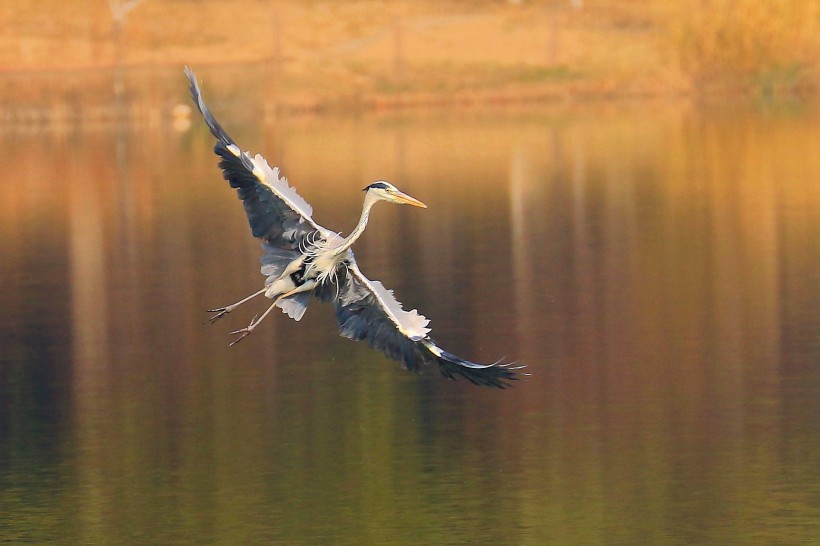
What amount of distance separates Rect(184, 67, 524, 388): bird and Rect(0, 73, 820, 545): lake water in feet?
3.95

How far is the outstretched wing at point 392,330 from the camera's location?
10.0 m

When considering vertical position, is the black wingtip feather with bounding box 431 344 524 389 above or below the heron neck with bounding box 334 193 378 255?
below

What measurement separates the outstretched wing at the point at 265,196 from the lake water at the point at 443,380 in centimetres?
170

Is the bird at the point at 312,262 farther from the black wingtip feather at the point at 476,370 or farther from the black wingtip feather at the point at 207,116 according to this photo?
the black wingtip feather at the point at 476,370


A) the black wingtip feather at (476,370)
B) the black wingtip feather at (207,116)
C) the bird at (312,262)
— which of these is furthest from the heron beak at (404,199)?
the black wingtip feather at (207,116)

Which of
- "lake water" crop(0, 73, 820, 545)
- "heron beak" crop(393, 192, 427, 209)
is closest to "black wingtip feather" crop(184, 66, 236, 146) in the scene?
"heron beak" crop(393, 192, 427, 209)

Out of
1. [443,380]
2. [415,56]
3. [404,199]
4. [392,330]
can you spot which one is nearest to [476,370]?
[392,330]

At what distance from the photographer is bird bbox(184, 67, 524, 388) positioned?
10.7 meters

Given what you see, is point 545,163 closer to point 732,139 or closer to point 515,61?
point 732,139

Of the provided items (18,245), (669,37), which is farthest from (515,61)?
(18,245)

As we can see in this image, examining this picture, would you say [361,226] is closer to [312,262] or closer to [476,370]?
[312,262]

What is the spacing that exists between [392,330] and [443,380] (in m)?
4.65

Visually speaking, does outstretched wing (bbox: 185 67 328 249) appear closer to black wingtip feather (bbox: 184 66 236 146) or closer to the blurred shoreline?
black wingtip feather (bbox: 184 66 236 146)

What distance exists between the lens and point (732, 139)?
38.5 metres
